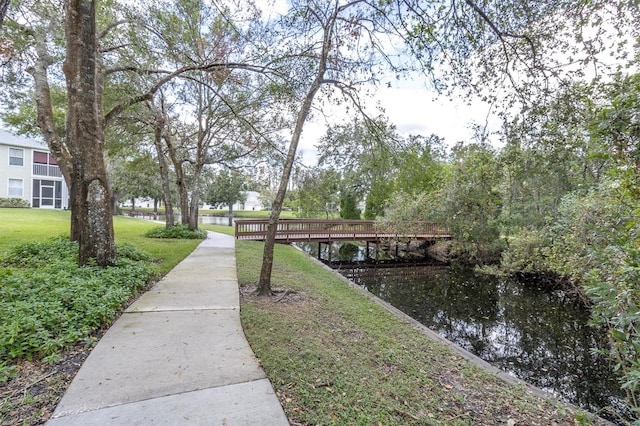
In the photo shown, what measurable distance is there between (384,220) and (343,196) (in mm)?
9388

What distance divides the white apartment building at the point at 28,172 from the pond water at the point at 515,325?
2494 cm

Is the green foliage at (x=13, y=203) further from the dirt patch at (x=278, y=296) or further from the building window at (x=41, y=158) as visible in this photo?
the dirt patch at (x=278, y=296)

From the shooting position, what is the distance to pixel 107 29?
7426mm

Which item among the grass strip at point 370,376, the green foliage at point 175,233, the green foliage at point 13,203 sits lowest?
the grass strip at point 370,376

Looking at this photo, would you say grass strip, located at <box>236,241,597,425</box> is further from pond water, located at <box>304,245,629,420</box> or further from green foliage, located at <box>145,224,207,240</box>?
green foliage, located at <box>145,224,207,240</box>

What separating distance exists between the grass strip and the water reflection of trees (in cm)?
201

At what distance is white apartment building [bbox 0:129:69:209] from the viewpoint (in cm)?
2152

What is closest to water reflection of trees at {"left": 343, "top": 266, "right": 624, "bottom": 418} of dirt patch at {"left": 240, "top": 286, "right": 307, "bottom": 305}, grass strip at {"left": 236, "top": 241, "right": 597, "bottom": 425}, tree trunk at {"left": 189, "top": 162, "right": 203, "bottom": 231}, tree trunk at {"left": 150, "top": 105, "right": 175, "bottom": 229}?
grass strip at {"left": 236, "top": 241, "right": 597, "bottom": 425}

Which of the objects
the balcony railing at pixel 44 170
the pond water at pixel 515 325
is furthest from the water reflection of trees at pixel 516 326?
the balcony railing at pixel 44 170

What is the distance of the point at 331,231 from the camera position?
15500 mm

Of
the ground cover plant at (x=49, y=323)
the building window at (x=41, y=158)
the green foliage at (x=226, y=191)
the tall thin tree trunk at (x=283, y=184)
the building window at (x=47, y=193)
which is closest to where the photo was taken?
the ground cover plant at (x=49, y=323)

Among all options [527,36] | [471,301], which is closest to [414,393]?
[527,36]

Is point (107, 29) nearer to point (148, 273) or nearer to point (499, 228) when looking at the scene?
point (148, 273)

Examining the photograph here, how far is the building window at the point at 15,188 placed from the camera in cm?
2198
